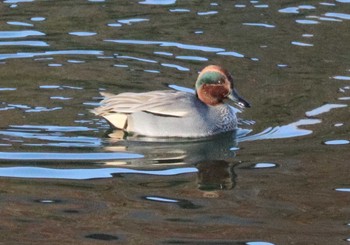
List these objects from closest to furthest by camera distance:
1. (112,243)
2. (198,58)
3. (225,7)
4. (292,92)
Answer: (112,243), (292,92), (198,58), (225,7)

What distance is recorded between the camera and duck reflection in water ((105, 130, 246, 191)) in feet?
33.7

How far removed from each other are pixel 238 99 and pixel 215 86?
0.95 feet

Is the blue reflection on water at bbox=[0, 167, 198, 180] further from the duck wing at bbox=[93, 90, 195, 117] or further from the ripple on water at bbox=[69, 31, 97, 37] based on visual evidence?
the ripple on water at bbox=[69, 31, 97, 37]

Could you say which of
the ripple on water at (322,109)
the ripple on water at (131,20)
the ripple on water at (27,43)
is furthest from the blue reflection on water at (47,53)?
the ripple on water at (322,109)

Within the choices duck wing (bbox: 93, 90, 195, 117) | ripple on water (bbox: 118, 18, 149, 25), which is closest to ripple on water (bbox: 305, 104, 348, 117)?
duck wing (bbox: 93, 90, 195, 117)

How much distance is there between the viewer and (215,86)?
40.6 feet

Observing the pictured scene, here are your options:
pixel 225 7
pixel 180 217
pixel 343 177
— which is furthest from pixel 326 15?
pixel 180 217

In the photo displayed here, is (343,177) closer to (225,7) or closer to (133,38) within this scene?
(133,38)

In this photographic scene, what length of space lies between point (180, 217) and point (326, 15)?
7.93m

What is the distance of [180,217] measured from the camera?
8992 mm

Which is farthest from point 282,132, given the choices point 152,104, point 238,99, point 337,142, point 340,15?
point 340,15

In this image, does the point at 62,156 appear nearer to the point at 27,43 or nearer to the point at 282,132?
the point at 282,132

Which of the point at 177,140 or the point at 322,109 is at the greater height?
the point at 322,109

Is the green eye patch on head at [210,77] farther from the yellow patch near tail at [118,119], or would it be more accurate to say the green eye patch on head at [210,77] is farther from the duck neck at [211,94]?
the yellow patch near tail at [118,119]
